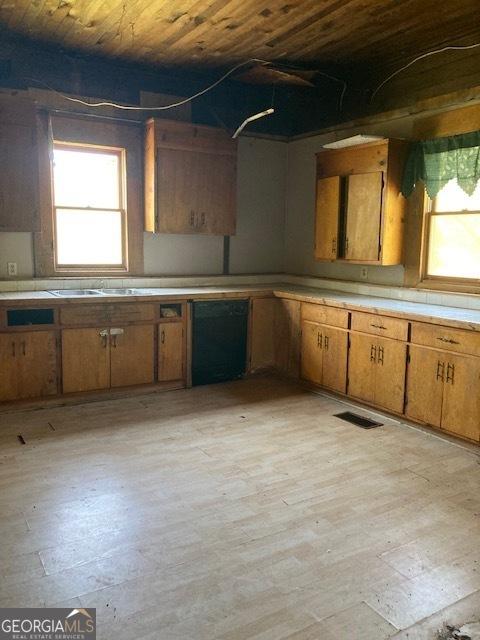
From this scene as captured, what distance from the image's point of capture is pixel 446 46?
4059 mm

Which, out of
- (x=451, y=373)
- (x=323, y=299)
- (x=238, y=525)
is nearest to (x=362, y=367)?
(x=323, y=299)

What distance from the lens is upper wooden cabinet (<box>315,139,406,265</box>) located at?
4.42m

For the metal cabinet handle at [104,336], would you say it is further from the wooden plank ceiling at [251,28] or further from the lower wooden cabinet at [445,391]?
the lower wooden cabinet at [445,391]

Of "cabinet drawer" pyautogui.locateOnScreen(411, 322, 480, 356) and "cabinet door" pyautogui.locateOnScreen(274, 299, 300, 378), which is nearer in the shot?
"cabinet drawer" pyautogui.locateOnScreen(411, 322, 480, 356)

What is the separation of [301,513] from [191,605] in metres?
0.85

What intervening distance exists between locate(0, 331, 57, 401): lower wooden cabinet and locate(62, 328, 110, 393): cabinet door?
101mm

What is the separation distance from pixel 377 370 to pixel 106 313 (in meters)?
2.26

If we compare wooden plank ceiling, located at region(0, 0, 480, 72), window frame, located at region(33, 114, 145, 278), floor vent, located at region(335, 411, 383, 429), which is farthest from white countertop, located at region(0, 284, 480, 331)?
wooden plank ceiling, located at region(0, 0, 480, 72)

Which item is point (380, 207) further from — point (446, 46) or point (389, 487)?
point (389, 487)

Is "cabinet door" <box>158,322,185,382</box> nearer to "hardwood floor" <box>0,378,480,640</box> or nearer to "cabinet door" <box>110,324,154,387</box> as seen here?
"cabinet door" <box>110,324,154,387</box>

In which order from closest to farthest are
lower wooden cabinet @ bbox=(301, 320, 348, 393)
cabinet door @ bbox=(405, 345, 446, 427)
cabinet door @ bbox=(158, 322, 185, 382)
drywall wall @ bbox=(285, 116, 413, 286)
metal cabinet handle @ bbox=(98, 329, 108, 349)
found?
cabinet door @ bbox=(405, 345, 446, 427)
metal cabinet handle @ bbox=(98, 329, 108, 349)
lower wooden cabinet @ bbox=(301, 320, 348, 393)
cabinet door @ bbox=(158, 322, 185, 382)
drywall wall @ bbox=(285, 116, 413, 286)

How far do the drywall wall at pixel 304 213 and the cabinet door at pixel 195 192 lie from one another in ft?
3.08

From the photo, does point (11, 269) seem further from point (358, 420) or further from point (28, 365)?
point (358, 420)

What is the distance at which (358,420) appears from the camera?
4090 millimetres
